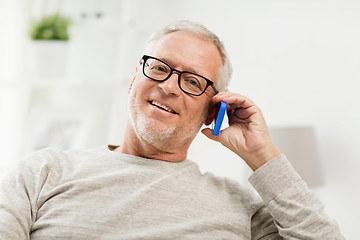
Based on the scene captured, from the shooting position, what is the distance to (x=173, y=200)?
1.13m

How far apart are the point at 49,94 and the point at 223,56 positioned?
198cm

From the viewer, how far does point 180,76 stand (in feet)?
4.17

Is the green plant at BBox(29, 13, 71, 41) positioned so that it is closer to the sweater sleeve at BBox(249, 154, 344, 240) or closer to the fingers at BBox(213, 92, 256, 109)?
the fingers at BBox(213, 92, 256, 109)

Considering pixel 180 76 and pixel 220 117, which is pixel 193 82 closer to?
pixel 180 76

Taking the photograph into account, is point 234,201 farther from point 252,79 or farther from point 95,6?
point 95,6

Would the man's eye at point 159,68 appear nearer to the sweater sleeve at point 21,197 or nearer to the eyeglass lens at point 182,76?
the eyeglass lens at point 182,76

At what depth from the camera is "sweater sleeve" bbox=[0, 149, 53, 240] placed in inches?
39.3

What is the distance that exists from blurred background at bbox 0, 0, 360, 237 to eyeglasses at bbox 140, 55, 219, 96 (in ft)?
2.39

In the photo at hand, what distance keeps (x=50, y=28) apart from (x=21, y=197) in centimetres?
182

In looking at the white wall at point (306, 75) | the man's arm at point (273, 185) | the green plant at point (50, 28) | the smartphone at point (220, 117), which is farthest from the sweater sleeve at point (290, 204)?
the green plant at point (50, 28)

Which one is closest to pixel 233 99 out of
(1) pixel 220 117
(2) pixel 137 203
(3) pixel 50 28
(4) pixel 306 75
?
(1) pixel 220 117

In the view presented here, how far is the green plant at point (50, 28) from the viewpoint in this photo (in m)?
2.59

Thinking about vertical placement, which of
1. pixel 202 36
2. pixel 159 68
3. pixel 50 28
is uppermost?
pixel 202 36

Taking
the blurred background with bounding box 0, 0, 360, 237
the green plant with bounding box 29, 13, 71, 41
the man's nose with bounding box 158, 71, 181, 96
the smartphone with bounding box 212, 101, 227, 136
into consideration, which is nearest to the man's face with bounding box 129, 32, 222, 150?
the man's nose with bounding box 158, 71, 181, 96
